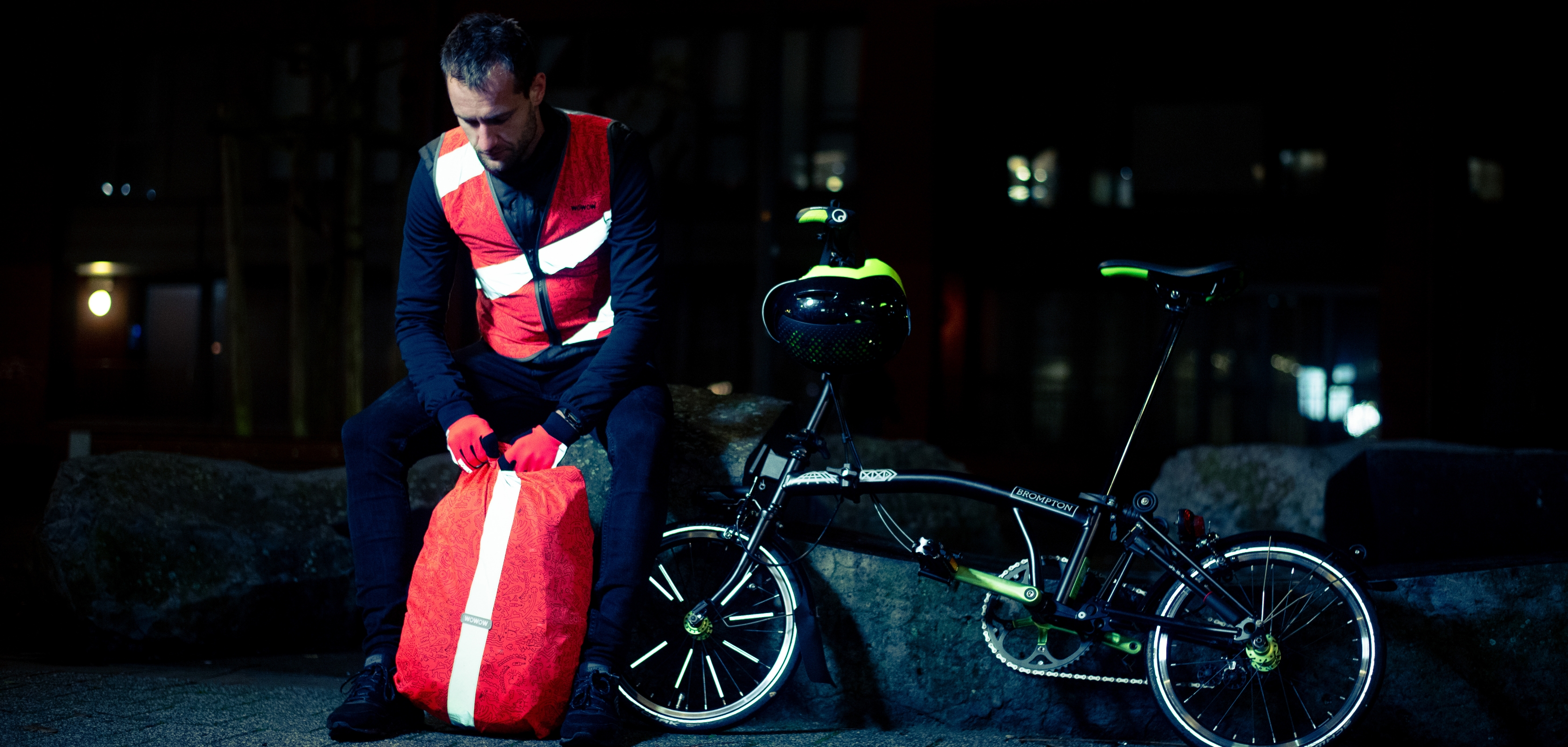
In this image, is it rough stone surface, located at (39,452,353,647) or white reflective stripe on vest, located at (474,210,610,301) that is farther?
rough stone surface, located at (39,452,353,647)

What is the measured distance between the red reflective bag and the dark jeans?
89 mm

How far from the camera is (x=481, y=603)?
114 inches

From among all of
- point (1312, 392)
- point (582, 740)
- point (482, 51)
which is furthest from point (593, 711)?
point (1312, 392)

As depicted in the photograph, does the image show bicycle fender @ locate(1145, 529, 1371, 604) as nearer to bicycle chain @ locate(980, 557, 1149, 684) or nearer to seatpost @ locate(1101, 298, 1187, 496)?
bicycle chain @ locate(980, 557, 1149, 684)

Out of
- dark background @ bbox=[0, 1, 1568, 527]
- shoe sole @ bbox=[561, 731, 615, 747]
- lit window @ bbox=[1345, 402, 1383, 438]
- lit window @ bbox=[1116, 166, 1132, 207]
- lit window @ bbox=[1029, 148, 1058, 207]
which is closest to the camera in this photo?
shoe sole @ bbox=[561, 731, 615, 747]

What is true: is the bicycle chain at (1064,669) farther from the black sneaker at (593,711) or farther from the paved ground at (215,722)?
the black sneaker at (593,711)

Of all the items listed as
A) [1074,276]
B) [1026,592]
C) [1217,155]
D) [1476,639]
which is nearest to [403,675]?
[1026,592]

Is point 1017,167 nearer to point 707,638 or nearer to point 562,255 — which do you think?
point 562,255

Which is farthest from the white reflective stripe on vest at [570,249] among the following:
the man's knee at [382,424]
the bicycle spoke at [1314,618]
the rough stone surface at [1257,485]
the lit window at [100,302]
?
the lit window at [100,302]

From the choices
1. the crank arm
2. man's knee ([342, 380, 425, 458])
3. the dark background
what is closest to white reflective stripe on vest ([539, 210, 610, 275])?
man's knee ([342, 380, 425, 458])

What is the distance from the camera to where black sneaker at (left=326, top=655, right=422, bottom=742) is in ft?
9.37

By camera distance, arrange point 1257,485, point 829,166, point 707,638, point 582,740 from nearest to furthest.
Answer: point 582,740 < point 707,638 < point 1257,485 < point 829,166

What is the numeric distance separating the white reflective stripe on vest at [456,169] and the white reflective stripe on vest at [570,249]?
0.31 m

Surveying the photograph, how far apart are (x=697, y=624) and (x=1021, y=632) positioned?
3.12ft
